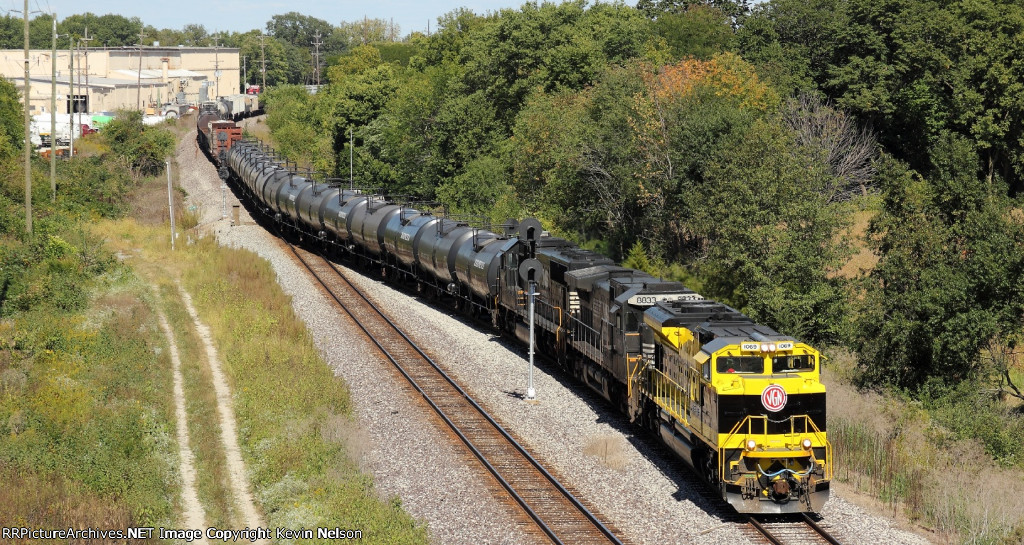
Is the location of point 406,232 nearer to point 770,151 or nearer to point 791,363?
point 770,151

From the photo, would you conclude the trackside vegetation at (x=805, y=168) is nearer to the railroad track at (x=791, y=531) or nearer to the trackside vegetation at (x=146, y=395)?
the railroad track at (x=791, y=531)

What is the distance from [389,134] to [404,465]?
58.6m

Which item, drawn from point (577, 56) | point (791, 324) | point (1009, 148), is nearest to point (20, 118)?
point (577, 56)

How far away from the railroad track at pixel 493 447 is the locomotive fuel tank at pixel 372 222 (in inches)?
242

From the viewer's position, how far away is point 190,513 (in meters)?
19.4

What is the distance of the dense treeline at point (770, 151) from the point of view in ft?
102

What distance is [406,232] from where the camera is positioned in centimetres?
4153

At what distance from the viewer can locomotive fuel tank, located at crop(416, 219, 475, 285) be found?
3753 centimetres

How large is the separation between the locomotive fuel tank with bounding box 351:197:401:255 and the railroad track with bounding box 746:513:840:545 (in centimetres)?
2791

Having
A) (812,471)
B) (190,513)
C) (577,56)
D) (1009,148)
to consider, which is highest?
(577,56)

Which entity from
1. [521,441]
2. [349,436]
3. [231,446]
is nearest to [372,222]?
[231,446]

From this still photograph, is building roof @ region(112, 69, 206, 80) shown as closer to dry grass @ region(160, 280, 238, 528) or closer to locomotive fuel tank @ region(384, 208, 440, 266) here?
locomotive fuel tank @ region(384, 208, 440, 266)

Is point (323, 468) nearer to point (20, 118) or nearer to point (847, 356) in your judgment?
point (847, 356)

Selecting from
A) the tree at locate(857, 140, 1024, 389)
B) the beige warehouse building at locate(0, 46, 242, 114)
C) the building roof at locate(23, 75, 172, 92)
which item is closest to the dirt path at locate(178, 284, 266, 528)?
the tree at locate(857, 140, 1024, 389)
